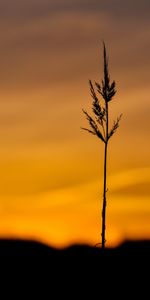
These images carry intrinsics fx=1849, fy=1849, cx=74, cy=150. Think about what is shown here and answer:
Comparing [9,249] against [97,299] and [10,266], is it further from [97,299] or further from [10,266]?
[97,299]

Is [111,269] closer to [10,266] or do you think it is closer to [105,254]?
[105,254]

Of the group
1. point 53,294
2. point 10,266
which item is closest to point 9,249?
point 10,266

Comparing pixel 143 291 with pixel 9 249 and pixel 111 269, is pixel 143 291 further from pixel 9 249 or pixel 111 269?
pixel 9 249

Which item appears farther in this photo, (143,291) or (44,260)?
(44,260)

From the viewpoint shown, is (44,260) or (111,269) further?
(44,260)

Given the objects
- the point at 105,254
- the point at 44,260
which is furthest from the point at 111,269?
the point at 44,260

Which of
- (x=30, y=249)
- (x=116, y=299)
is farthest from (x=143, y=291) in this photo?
(x=30, y=249)

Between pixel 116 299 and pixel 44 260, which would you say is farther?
pixel 44 260
